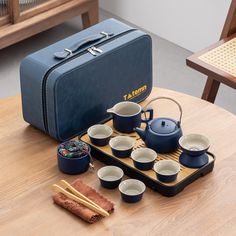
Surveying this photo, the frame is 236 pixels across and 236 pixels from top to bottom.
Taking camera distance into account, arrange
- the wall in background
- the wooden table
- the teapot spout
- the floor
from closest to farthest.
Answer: the wooden table, the teapot spout, the floor, the wall in background

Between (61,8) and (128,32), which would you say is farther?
(61,8)

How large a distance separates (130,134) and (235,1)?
892 millimetres

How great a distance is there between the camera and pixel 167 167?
179 centimetres

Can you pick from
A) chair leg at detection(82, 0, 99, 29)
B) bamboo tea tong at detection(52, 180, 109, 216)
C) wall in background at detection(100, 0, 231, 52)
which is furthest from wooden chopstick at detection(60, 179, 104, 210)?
chair leg at detection(82, 0, 99, 29)

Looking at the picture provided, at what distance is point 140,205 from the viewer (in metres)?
1.73

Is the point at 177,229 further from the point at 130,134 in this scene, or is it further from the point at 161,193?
the point at 130,134

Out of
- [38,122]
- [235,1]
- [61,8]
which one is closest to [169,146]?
[38,122]

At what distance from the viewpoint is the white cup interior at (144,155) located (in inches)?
71.6

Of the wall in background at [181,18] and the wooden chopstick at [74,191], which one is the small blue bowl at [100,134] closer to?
the wooden chopstick at [74,191]

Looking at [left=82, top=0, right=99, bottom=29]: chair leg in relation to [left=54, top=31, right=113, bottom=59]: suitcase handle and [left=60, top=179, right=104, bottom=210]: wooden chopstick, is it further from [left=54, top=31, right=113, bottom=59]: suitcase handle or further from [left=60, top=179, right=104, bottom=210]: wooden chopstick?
[left=60, top=179, right=104, bottom=210]: wooden chopstick

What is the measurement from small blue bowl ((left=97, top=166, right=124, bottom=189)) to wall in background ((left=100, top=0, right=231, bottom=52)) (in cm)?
181

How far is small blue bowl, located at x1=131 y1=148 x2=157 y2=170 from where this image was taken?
70.2 inches

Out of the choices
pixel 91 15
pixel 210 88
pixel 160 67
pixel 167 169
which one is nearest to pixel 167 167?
pixel 167 169

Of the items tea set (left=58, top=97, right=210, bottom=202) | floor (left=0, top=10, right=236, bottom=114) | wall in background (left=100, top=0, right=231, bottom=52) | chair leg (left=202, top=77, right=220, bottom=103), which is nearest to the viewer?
tea set (left=58, top=97, right=210, bottom=202)
